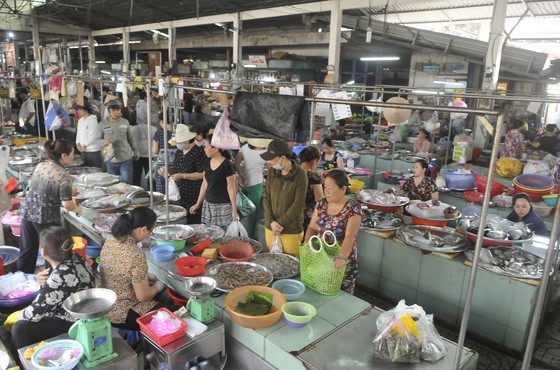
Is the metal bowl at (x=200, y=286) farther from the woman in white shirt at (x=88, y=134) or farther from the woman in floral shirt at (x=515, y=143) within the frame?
the woman in floral shirt at (x=515, y=143)

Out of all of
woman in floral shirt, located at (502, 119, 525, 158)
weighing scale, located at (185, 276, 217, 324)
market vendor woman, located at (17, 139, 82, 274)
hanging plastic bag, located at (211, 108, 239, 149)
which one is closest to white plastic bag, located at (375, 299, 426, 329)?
weighing scale, located at (185, 276, 217, 324)

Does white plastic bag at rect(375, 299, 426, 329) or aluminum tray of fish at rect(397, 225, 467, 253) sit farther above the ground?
white plastic bag at rect(375, 299, 426, 329)

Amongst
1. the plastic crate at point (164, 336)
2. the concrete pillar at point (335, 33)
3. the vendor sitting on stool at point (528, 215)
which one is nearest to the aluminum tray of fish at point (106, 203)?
the plastic crate at point (164, 336)

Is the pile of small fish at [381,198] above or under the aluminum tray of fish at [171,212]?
above

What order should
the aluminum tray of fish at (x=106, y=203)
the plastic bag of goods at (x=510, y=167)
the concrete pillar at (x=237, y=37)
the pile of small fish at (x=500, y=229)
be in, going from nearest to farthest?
1. the pile of small fish at (x=500, y=229)
2. the aluminum tray of fish at (x=106, y=203)
3. the plastic bag of goods at (x=510, y=167)
4. the concrete pillar at (x=237, y=37)

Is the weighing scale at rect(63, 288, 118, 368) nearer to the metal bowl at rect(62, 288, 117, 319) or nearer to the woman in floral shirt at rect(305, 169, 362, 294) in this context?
the metal bowl at rect(62, 288, 117, 319)

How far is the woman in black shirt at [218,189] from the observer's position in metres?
4.65

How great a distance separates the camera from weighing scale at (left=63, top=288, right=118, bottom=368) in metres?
2.46

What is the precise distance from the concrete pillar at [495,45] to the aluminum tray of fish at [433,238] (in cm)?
479

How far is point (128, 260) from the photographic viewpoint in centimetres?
302

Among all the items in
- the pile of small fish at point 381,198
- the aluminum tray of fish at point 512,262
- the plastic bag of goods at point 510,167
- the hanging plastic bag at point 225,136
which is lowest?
the aluminum tray of fish at point 512,262

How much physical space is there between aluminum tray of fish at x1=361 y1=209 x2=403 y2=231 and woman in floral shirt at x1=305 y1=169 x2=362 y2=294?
4.47 feet

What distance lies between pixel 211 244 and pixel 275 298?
1.21 m

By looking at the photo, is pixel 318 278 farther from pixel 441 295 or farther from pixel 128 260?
pixel 441 295
